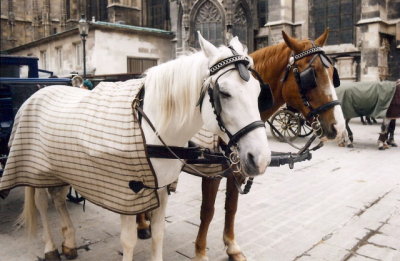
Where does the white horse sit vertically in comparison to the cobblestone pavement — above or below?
above

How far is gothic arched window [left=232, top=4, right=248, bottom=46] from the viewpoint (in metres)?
18.7

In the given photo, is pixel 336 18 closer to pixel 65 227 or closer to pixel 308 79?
pixel 308 79

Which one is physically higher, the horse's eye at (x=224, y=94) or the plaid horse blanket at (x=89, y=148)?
the horse's eye at (x=224, y=94)

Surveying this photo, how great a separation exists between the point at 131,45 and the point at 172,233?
1675 centimetres

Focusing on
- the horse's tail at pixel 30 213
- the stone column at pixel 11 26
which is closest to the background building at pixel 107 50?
the stone column at pixel 11 26

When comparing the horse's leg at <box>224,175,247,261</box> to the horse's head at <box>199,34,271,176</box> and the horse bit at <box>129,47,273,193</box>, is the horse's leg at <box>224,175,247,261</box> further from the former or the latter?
→ the horse's head at <box>199,34,271,176</box>

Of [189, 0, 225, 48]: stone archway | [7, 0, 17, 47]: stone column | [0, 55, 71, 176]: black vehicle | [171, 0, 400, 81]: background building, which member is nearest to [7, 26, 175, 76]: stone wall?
[171, 0, 400, 81]: background building

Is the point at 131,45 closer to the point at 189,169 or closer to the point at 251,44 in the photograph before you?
the point at 251,44

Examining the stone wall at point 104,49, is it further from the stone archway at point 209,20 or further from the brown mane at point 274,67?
the brown mane at point 274,67

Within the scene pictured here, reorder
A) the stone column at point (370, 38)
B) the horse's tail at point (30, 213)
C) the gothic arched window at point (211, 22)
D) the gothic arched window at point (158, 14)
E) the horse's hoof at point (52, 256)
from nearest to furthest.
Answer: the horse's hoof at point (52, 256) < the horse's tail at point (30, 213) < the stone column at point (370, 38) < the gothic arched window at point (211, 22) < the gothic arched window at point (158, 14)

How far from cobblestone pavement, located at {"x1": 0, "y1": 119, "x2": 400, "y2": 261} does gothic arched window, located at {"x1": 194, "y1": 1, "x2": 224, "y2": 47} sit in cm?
1385

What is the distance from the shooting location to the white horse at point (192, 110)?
195cm

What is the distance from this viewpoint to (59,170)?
2.83 m

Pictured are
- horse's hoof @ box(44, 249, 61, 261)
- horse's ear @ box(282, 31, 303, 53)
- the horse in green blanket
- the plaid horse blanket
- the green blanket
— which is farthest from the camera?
the green blanket
